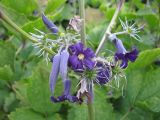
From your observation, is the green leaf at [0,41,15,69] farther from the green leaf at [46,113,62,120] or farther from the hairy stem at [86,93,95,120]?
the hairy stem at [86,93,95,120]

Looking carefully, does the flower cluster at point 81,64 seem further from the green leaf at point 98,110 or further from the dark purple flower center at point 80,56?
the green leaf at point 98,110

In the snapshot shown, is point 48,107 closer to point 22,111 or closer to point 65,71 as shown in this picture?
point 22,111

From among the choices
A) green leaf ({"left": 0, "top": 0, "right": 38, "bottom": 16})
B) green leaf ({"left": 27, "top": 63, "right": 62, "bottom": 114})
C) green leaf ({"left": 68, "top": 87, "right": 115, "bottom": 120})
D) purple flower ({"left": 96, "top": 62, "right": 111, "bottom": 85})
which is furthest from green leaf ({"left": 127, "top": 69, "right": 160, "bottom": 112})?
green leaf ({"left": 0, "top": 0, "right": 38, "bottom": 16})

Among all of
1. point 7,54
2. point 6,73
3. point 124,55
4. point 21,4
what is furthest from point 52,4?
point 124,55

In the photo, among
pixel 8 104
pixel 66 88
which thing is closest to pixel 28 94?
pixel 8 104

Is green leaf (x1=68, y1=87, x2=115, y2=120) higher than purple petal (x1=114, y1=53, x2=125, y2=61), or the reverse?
purple petal (x1=114, y1=53, x2=125, y2=61)

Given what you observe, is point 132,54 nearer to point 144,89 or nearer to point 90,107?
point 90,107

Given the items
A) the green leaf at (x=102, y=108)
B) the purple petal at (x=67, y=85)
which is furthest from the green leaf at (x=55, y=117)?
the purple petal at (x=67, y=85)
